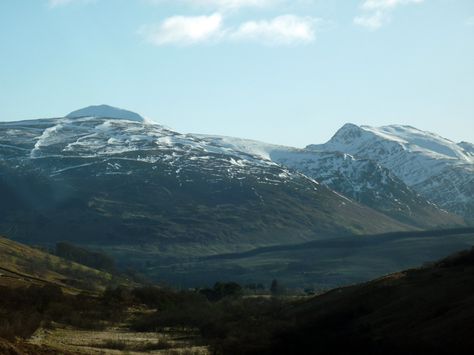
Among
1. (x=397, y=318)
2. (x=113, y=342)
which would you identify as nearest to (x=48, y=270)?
(x=113, y=342)

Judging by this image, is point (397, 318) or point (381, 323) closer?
point (397, 318)

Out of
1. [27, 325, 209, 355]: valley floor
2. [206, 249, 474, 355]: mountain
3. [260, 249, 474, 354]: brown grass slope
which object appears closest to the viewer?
[260, 249, 474, 354]: brown grass slope

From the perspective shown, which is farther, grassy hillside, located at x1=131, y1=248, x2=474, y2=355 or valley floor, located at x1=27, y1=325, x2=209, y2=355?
valley floor, located at x1=27, y1=325, x2=209, y2=355

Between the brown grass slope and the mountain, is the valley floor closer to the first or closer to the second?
the mountain

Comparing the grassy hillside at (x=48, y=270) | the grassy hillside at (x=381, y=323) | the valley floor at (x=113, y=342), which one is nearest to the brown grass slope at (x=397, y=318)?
the grassy hillside at (x=381, y=323)

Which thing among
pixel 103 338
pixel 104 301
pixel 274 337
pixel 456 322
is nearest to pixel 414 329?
pixel 456 322

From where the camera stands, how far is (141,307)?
109 m

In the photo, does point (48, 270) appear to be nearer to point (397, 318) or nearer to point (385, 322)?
point (385, 322)

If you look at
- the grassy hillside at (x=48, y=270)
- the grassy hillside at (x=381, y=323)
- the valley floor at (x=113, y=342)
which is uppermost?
the grassy hillside at (x=381, y=323)

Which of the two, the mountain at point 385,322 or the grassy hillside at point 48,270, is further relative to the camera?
the grassy hillside at point 48,270

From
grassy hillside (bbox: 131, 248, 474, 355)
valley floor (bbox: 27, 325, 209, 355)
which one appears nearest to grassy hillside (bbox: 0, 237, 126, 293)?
valley floor (bbox: 27, 325, 209, 355)

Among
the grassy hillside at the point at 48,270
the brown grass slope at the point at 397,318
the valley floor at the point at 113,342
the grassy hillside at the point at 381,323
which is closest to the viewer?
the brown grass slope at the point at 397,318

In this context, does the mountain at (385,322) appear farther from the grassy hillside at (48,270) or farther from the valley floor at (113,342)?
the grassy hillside at (48,270)

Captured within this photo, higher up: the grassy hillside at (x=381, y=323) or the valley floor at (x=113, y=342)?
the grassy hillside at (x=381, y=323)
